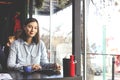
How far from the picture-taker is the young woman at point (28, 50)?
2.51 meters

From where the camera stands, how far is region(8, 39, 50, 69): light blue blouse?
2497 millimetres

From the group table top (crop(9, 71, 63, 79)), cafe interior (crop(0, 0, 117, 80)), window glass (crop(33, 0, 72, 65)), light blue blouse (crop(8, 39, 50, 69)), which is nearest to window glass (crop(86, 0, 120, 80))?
cafe interior (crop(0, 0, 117, 80))

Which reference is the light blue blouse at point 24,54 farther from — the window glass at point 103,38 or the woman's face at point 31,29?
the window glass at point 103,38

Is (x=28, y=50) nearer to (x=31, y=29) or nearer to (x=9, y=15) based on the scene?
(x=31, y=29)

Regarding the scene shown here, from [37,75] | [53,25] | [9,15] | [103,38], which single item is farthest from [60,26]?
[37,75]

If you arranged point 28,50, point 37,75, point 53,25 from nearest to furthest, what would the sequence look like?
point 37,75 → point 28,50 → point 53,25

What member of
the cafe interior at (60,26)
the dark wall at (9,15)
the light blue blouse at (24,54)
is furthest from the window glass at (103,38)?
the light blue blouse at (24,54)

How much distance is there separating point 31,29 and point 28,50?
0.72 feet

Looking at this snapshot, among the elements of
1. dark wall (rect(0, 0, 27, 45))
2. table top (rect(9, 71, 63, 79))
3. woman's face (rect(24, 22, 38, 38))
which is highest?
dark wall (rect(0, 0, 27, 45))

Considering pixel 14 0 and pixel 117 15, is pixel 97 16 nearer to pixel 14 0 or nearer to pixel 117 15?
pixel 117 15

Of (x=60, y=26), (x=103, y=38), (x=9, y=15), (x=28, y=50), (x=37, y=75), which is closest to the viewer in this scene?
(x=37, y=75)

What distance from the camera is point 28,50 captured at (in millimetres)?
2572

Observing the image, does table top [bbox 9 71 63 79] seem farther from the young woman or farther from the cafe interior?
the cafe interior

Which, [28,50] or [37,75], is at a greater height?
[28,50]
